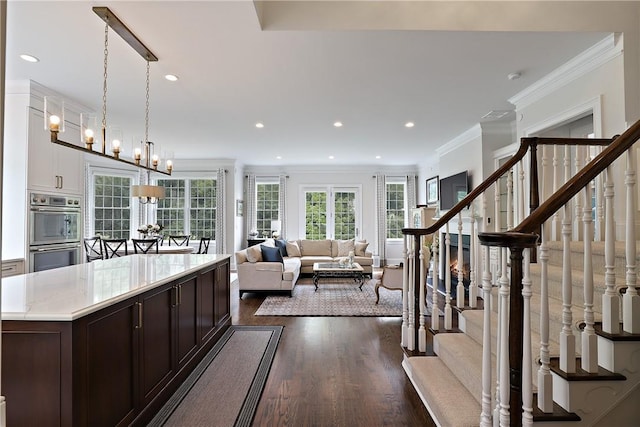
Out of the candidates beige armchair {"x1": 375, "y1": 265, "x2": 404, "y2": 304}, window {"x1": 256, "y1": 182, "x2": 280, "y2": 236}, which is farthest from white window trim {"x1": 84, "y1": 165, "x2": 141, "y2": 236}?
beige armchair {"x1": 375, "y1": 265, "x2": 404, "y2": 304}

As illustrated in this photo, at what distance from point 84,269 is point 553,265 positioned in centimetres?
380

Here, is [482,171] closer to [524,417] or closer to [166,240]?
[524,417]

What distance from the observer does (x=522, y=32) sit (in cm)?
280

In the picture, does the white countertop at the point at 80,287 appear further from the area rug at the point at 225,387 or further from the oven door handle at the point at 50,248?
the oven door handle at the point at 50,248

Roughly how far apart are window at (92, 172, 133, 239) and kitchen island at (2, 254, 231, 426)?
5.86 metres

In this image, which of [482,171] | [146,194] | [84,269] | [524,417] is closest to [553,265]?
[524,417]

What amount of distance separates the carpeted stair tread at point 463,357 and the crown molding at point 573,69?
111 inches

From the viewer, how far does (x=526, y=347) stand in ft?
4.57

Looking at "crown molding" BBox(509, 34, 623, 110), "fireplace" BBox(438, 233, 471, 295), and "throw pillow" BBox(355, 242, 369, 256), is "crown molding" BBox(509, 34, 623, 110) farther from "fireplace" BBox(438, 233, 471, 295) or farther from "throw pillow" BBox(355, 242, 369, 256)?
"throw pillow" BBox(355, 242, 369, 256)

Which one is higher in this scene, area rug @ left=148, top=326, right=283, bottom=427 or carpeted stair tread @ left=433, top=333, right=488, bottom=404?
carpeted stair tread @ left=433, top=333, right=488, bottom=404

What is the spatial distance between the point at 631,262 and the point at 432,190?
637cm

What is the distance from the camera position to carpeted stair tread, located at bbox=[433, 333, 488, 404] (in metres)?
2.05

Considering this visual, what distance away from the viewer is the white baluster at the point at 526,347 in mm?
1345

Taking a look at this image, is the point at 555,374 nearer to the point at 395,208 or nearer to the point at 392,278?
the point at 392,278
